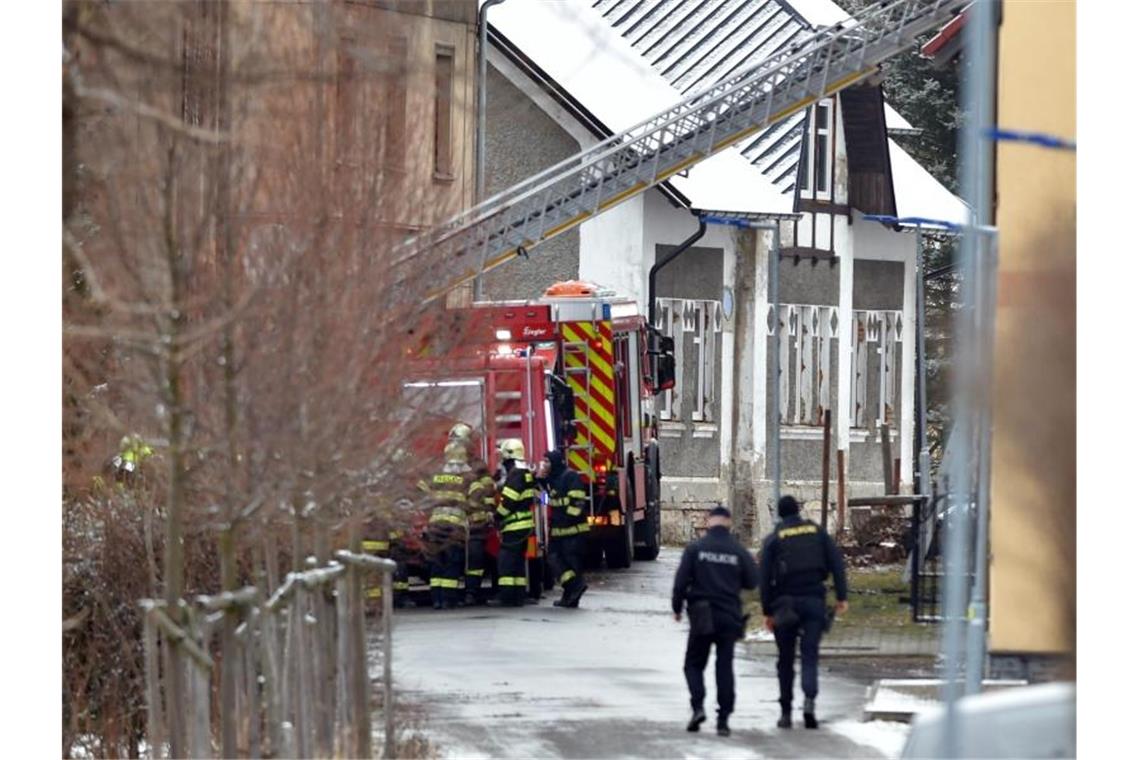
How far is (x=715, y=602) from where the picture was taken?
1332 centimetres

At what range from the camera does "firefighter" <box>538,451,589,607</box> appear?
1845cm

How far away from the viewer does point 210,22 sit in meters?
6.80

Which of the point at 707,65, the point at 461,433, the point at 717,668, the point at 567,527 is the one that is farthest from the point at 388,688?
the point at 707,65

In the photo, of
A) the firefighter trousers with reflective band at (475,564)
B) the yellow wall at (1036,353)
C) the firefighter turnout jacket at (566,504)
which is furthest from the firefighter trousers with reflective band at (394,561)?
the yellow wall at (1036,353)

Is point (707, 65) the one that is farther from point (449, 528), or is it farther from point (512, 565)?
point (449, 528)

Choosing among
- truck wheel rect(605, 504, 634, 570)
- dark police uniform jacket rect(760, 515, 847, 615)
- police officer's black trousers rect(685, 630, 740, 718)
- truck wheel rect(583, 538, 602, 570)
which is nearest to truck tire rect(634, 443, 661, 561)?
truck wheel rect(605, 504, 634, 570)

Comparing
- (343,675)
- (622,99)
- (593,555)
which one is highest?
(622,99)

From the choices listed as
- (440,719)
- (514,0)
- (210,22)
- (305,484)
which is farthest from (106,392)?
(514,0)

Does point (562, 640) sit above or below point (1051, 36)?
below

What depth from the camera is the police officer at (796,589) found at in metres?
13.4

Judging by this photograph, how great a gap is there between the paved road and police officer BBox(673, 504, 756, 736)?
23 centimetres

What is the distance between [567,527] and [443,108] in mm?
6320
